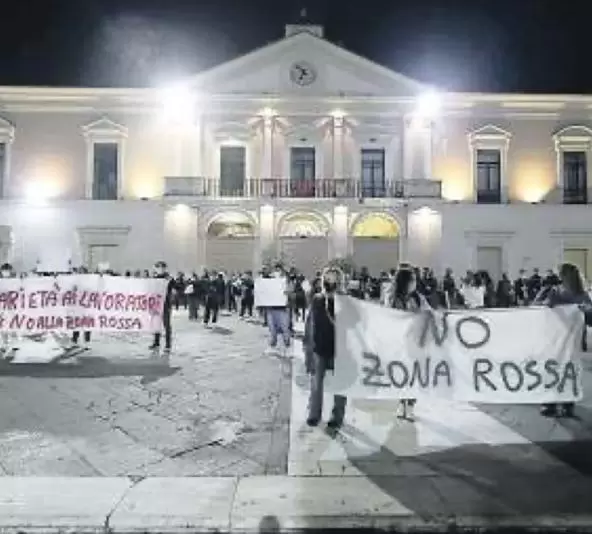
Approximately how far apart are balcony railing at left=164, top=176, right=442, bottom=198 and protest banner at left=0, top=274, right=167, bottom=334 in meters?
24.0

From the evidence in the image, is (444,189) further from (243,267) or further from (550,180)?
(243,267)

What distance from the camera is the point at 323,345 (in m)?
8.19

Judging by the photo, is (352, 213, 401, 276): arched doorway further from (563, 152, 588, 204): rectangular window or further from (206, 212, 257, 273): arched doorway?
(563, 152, 588, 204): rectangular window

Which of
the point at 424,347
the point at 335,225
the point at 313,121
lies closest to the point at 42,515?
the point at 424,347

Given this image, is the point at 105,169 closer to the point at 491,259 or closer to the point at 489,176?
the point at 489,176

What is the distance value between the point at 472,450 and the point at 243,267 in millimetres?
30715

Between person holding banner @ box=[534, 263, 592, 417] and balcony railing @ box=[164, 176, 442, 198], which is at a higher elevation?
balcony railing @ box=[164, 176, 442, 198]

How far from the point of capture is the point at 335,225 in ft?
121

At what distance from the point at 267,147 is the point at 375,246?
774cm

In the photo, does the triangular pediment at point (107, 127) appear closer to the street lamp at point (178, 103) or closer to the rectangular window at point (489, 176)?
the street lamp at point (178, 103)

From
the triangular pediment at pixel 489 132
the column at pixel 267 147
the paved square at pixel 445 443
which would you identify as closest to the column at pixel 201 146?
the column at pixel 267 147

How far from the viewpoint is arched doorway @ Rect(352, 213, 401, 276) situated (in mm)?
37594

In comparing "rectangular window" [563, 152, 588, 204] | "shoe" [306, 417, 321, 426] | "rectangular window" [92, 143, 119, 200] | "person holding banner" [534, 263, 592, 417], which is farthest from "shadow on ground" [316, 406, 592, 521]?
"rectangular window" [563, 152, 588, 204]

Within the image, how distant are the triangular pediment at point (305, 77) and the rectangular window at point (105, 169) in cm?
586
